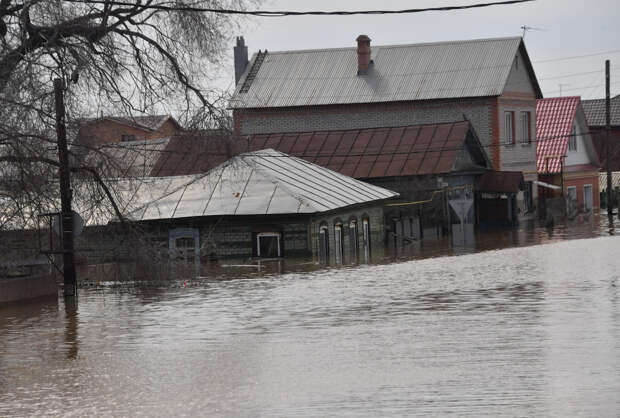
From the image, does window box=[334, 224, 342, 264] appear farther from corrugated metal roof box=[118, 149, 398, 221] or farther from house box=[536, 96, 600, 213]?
house box=[536, 96, 600, 213]

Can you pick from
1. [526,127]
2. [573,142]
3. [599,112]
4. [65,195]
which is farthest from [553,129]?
[65,195]

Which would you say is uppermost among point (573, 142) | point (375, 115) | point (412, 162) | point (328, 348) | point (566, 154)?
point (375, 115)

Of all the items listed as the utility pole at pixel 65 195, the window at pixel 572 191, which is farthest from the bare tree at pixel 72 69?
the window at pixel 572 191

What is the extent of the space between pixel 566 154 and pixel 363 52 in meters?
14.9

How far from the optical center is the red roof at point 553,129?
65.7m

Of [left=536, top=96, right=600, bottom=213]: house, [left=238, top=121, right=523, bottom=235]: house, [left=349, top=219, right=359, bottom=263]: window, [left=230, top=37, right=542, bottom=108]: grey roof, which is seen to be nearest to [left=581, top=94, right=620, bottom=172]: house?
[left=536, top=96, right=600, bottom=213]: house

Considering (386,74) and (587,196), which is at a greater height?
(386,74)

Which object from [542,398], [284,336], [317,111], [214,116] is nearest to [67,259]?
[214,116]

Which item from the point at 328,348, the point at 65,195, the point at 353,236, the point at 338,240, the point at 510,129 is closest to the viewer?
the point at 328,348

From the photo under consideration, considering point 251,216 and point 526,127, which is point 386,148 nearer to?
point 526,127

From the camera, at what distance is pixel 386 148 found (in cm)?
5312

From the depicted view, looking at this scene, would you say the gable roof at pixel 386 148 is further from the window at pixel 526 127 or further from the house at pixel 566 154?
the house at pixel 566 154

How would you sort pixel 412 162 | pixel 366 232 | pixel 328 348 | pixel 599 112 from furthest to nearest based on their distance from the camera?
1. pixel 599 112
2. pixel 412 162
3. pixel 366 232
4. pixel 328 348

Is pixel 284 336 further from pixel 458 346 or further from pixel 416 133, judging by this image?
pixel 416 133
